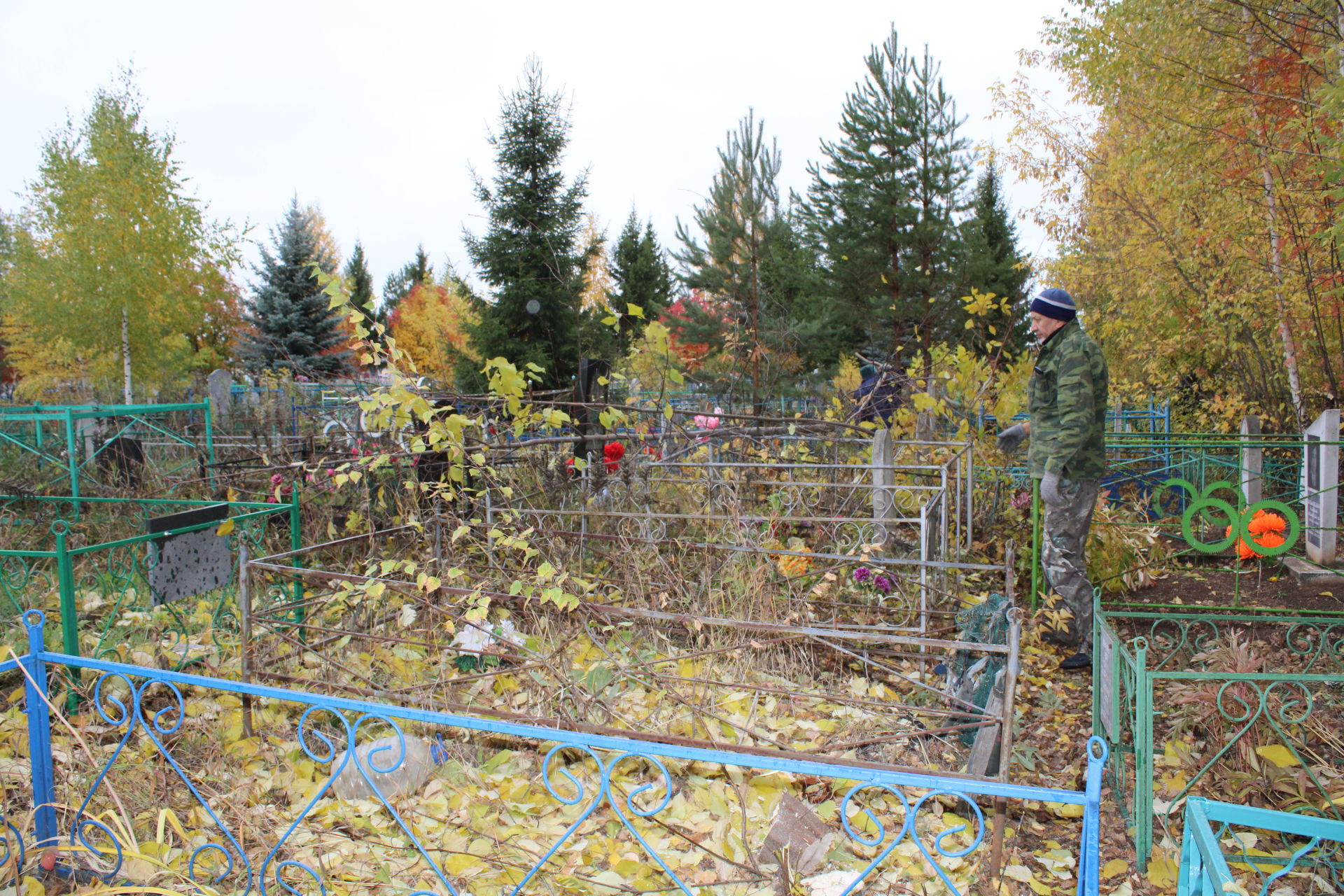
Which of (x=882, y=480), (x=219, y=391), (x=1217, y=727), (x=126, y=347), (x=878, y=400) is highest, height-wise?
(x=126, y=347)

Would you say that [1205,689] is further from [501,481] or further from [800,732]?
[501,481]

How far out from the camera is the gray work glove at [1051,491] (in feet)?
13.1

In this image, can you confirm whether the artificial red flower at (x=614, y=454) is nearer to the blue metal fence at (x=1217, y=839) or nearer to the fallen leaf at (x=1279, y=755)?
the fallen leaf at (x=1279, y=755)

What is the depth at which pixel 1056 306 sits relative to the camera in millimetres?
4016

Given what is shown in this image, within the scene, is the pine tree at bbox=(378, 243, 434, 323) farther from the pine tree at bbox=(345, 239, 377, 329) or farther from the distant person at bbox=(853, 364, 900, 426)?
the distant person at bbox=(853, 364, 900, 426)

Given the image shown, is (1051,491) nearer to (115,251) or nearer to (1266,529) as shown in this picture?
(1266,529)

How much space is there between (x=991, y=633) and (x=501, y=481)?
3.10 meters

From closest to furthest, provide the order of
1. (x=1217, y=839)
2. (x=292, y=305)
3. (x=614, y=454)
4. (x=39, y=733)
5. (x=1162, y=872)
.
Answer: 1. (x=1217, y=839)
2. (x=39, y=733)
3. (x=1162, y=872)
4. (x=614, y=454)
5. (x=292, y=305)

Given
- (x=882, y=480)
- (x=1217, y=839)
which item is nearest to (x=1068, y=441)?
(x=882, y=480)

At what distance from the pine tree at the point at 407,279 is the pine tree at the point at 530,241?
28.7 m

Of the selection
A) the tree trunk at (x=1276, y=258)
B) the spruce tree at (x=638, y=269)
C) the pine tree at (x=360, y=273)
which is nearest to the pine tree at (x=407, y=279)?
the pine tree at (x=360, y=273)

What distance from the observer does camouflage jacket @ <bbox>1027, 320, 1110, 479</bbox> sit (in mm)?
3920

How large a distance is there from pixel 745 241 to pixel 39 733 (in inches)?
450

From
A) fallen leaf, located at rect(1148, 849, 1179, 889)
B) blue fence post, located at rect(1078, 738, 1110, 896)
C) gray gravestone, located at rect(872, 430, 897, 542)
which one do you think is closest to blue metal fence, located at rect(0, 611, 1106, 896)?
blue fence post, located at rect(1078, 738, 1110, 896)
